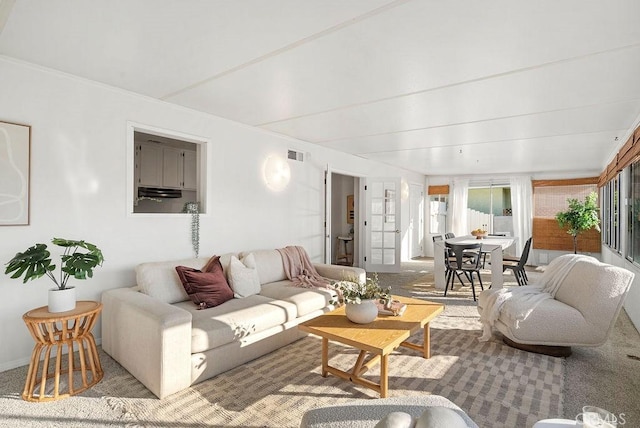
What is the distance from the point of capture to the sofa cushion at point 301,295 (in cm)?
342

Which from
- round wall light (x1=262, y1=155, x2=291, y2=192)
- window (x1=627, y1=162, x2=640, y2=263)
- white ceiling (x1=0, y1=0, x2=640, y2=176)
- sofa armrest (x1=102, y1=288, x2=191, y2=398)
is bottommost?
sofa armrest (x1=102, y1=288, x2=191, y2=398)

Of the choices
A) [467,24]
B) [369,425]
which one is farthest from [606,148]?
[369,425]

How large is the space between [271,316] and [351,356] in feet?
2.59

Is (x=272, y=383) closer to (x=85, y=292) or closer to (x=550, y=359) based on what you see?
(x=85, y=292)

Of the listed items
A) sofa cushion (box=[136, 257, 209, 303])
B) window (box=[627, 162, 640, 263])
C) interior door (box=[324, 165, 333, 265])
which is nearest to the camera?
sofa cushion (box=[136, 257, 209, 303])

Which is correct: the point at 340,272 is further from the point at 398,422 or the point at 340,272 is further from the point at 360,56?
the point at 398,422

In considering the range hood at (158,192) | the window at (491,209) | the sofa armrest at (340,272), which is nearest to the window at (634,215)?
the sofa armrest at (340,272)

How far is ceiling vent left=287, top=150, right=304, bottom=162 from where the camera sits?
206 inches

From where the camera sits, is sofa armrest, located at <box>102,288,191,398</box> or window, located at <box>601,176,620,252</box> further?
window, located at <box>601,176,620,252</box>

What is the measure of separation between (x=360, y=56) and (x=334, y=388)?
243 centimetres

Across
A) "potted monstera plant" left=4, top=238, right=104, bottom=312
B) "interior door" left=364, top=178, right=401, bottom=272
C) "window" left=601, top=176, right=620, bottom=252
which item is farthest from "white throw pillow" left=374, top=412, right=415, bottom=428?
"interior door" left=364, top=178, right=401, bottom=272

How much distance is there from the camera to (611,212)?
6.20 m

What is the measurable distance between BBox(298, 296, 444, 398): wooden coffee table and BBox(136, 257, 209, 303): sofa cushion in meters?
1.35

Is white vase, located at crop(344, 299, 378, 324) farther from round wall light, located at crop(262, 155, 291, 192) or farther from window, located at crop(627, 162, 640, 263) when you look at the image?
window, located at crop(627, 162, 640, 263)
